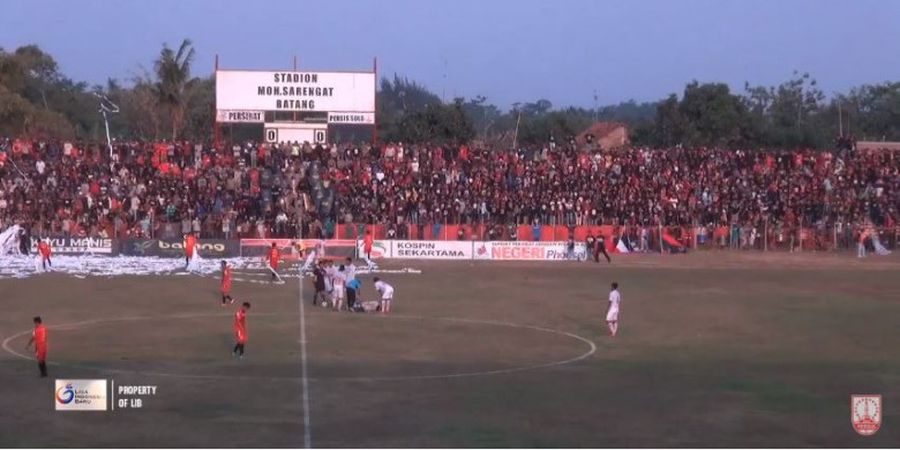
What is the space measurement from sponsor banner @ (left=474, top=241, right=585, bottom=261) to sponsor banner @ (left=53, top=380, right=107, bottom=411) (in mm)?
33257

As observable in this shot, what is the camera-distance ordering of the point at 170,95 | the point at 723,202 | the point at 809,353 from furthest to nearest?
1. the point at 170,95
2. the point at 723,202
3. the point at 809,353

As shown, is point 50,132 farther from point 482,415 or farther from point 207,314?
point 482,415

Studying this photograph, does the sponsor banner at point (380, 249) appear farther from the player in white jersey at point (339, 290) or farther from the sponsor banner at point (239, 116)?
the player in white jersey at point (339, 290)

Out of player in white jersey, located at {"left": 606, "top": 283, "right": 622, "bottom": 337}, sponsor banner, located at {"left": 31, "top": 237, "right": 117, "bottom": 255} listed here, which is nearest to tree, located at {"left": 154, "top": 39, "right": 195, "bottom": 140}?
sponsor banner, located at {"left": 31, "top": 237, "right": 117, "bottom": 255}

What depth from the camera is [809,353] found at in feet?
90.3

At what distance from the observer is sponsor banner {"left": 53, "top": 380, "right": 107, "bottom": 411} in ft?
64.6

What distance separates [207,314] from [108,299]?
4.95 meters

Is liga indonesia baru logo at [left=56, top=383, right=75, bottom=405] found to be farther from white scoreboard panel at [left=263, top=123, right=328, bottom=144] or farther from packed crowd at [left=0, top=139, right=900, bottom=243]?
white scoreboard panel at [left=263, top=123, right=328, bottom=144]

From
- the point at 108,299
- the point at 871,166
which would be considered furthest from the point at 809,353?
the point at 871,166

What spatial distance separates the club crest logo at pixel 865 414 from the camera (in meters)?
19.1

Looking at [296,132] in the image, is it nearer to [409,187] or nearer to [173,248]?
[409,187]

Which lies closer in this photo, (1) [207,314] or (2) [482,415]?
(2) [482,415]

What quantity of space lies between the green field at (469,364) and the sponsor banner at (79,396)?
0.83 feet

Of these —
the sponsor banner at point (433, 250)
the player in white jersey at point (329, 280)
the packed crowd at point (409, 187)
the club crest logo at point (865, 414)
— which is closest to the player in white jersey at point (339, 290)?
the player in white jersey at point (329, 280)
